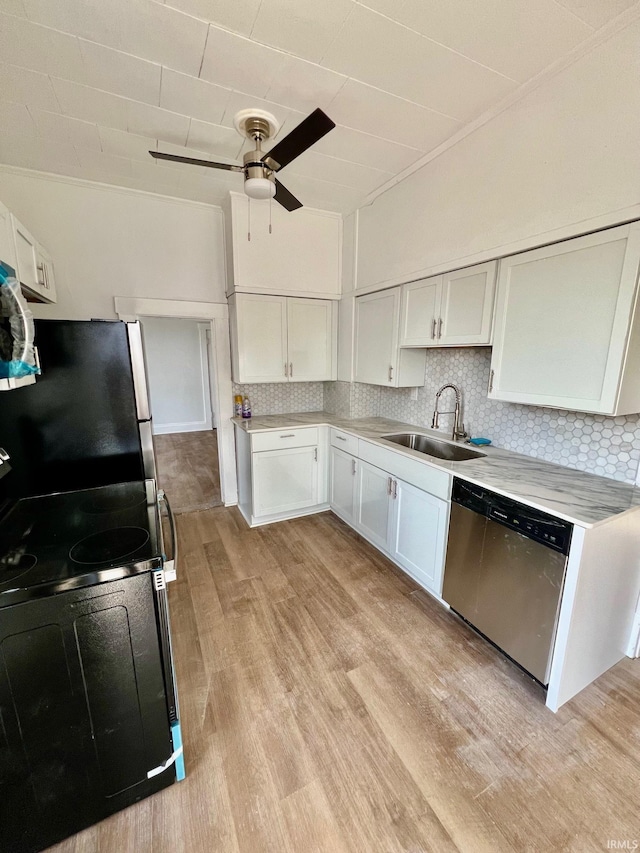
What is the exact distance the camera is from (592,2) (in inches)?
52.0

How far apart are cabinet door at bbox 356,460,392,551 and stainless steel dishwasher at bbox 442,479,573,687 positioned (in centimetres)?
64

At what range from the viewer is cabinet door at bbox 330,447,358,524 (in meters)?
3.09

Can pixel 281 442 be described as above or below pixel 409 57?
below

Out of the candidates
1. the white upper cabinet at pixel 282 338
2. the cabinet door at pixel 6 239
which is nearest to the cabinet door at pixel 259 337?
the white upper cabinet at pixel 282 338

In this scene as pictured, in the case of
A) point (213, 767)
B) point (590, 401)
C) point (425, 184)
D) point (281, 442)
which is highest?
point (425, 184)

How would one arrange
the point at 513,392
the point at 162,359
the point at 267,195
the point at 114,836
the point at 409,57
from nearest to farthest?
the point at 114,836, the point at 409,57, the point at 267,195, the point at 513,392, the point at 162,359

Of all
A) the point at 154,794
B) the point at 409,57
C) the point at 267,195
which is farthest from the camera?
the point at 267,195

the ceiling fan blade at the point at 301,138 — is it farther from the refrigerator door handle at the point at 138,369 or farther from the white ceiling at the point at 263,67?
the refrigerator door handle at the point at 138,369

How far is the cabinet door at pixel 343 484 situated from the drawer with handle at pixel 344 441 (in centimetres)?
5

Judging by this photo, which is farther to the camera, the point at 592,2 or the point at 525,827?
the point at 592,2

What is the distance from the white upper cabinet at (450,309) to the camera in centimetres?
209

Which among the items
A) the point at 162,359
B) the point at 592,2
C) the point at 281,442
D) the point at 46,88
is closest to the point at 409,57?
the point at 592,2

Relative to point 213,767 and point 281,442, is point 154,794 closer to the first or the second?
point 213,767

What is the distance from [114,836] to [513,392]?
2.49m
